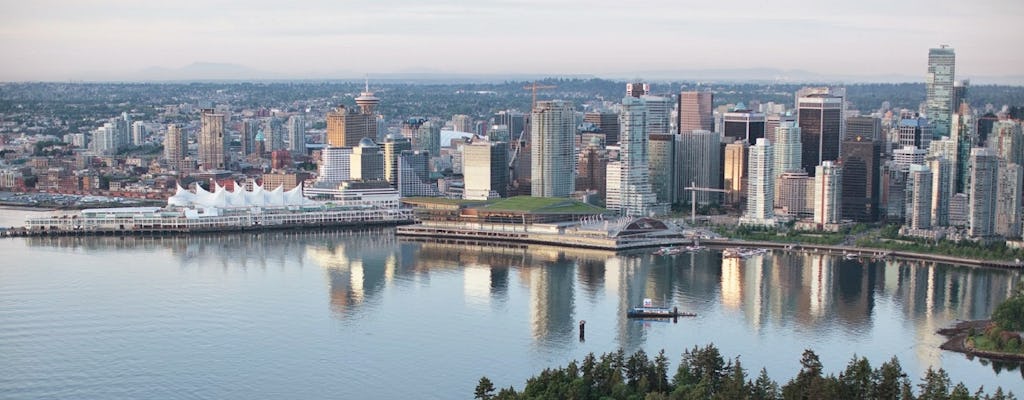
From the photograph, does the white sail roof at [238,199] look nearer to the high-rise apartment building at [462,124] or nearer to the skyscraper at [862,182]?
the skyscraper at [862,182]

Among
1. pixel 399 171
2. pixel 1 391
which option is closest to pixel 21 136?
pixel 399 171

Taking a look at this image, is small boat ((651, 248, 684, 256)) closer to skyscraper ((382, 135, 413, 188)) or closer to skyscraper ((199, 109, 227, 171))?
skyscraper ((382, 135, 413, 188))

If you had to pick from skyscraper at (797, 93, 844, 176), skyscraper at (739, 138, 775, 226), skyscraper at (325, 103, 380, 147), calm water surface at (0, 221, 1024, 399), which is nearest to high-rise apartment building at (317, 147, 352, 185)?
skyscraper at (325, 103, 380, 147)

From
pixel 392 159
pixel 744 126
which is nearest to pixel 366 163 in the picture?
pixel 392 159

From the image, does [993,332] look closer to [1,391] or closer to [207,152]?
[1,391]

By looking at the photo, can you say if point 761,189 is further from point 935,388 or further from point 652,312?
point 935,388

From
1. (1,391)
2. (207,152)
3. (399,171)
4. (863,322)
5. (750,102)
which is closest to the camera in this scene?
(1,391)
